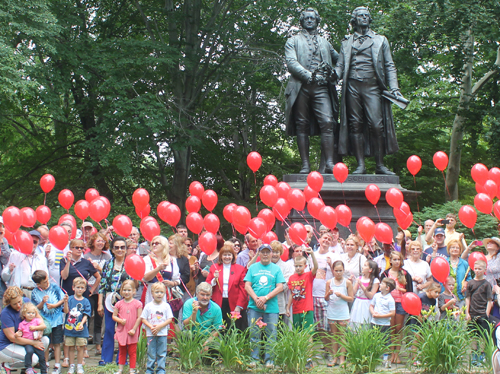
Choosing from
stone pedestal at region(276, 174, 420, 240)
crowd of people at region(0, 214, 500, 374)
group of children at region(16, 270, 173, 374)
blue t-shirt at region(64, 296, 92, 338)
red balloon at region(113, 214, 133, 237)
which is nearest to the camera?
group of children at region(16, 270, 173, 374)

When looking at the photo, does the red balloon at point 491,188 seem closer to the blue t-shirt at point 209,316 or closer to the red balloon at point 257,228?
the red balloon at point 257,228

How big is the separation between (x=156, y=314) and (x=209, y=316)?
1.98ft

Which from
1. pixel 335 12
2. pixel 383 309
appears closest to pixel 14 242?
pixel 383 309

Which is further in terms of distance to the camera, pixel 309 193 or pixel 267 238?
pixel 309 193

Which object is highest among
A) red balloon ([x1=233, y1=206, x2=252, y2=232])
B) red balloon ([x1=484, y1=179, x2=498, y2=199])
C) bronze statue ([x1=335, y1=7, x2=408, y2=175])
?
bronze statue ([x1=335, y1=7, x2=408, y2=175])

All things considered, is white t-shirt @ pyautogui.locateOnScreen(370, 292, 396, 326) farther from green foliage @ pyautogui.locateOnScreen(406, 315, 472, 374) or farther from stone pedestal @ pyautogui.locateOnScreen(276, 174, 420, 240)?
stone pedestal @ pyautogui.locateOnScreen(276, 174, 420, 240)

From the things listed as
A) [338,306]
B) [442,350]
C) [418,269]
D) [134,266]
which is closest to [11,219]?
[134,266]

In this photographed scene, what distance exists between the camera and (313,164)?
78.7ft

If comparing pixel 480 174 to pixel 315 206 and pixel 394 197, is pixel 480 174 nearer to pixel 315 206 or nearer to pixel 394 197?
pixel 394 197

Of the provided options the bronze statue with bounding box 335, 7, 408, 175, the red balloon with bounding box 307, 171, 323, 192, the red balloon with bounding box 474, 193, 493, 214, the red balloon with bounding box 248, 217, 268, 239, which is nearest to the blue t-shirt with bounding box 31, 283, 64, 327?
the red balloon with bounding box 248, 217, 268, 239

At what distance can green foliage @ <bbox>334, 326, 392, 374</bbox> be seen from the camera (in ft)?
19.5

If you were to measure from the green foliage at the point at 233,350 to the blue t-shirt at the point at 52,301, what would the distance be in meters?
1.85

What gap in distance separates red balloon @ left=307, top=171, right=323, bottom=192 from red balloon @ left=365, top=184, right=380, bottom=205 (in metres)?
0.75

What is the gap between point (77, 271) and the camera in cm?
742
